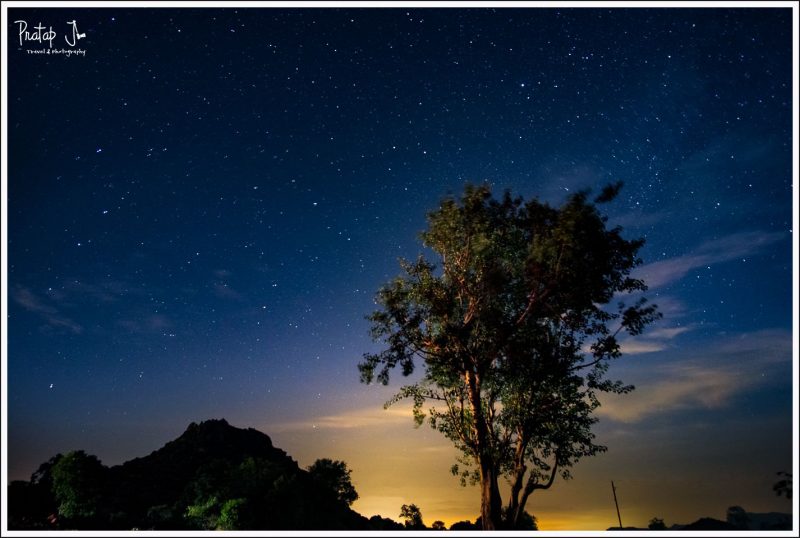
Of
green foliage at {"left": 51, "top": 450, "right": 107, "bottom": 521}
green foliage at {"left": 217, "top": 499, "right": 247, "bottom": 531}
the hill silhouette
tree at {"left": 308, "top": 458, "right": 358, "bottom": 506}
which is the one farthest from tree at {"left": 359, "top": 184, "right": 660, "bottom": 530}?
tree at {"left": 308, "top": 458, "right": 358, "bottom": 506}

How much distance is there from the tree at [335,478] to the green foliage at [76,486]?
29.8 meters

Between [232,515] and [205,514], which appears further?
[205,514]

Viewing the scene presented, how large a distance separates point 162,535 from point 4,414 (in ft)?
18.5

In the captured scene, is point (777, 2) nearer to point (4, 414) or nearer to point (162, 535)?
point (162, 535)

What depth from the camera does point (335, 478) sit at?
73.5m

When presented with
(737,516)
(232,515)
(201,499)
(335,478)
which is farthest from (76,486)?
(737,516)

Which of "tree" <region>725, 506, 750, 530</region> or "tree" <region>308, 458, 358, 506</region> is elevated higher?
"tree" <region>308, 458, 358, 506</region>

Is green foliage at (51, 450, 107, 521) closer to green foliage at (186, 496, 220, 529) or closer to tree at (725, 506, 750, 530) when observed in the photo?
green foliage at (186, 496, 220, 529)

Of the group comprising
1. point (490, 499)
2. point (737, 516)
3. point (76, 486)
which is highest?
point (76, 486)

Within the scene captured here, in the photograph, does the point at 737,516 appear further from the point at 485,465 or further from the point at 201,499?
the point at 485,465

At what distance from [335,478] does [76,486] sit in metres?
35.9

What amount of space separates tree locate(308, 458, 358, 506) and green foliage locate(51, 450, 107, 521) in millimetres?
29753

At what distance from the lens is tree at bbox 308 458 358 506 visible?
71688 mm

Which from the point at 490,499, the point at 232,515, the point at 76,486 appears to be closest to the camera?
the point at 490,499
